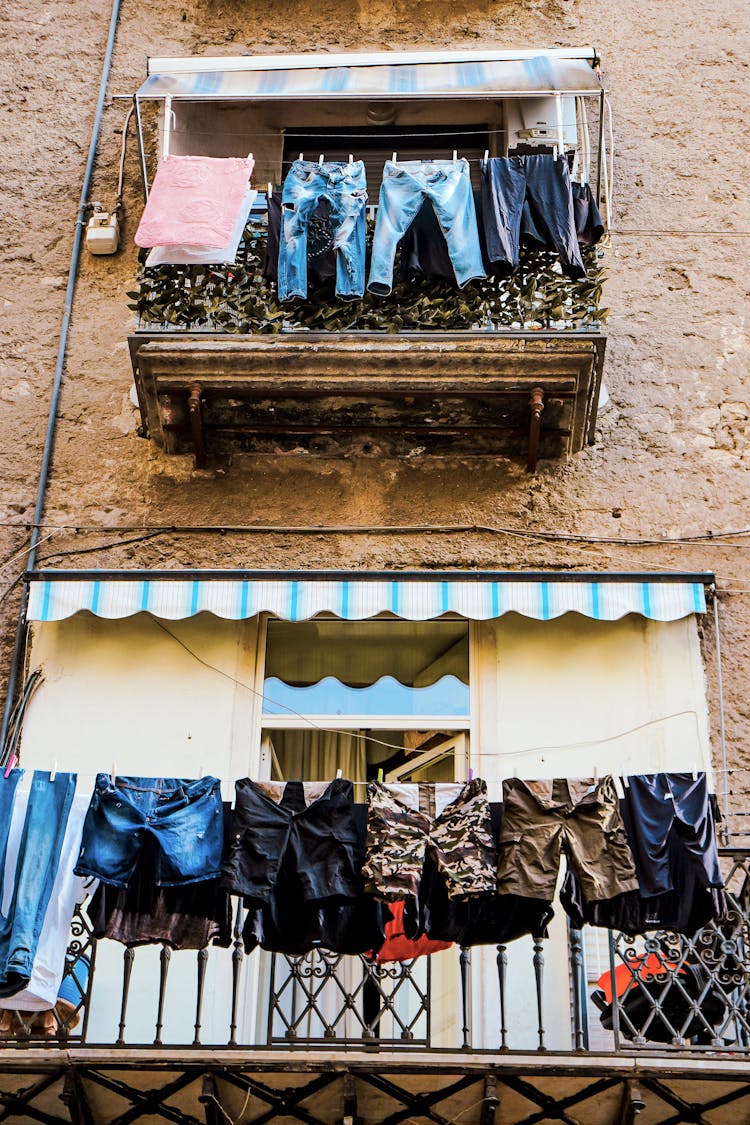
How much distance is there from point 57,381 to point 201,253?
55.3 inches

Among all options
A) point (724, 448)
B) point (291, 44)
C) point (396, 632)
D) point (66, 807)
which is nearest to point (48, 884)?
point (66, 807)

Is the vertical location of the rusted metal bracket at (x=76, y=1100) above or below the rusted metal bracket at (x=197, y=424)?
below

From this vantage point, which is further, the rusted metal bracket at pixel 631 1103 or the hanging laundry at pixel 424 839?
the hanging laundry at pixel 424 839

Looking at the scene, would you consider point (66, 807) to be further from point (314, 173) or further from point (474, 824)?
point (314, 173)

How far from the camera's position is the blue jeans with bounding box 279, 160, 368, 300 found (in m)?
9.48

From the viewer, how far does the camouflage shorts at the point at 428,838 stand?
24.6ft

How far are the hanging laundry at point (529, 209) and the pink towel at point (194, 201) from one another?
1582 millimetres

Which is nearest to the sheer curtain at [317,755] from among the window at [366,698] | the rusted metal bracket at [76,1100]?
the window at [366,698]

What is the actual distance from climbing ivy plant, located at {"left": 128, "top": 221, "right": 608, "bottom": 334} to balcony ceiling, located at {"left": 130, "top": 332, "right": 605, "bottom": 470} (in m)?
0.18

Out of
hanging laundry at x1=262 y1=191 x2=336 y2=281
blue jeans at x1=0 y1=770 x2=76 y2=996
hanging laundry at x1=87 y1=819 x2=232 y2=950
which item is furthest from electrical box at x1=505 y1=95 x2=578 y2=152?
hanging laundry at x1=87 y1=819 x2=232 y2=950

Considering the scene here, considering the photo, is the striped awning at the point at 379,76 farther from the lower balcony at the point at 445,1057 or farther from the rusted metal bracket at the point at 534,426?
the lower balcony at the point at 445,1057

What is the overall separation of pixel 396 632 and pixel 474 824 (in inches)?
84.1

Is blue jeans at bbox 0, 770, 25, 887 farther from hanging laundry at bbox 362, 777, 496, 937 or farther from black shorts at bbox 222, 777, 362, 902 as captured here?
hanging laundry at bbox 362, 777, 496, 937

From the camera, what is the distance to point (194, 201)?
32.0 ft
